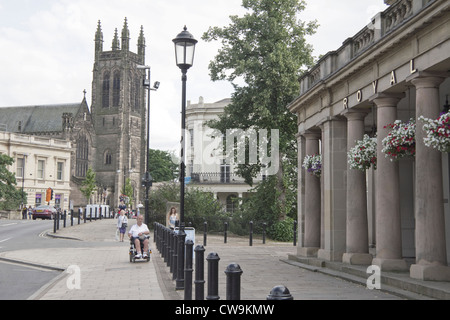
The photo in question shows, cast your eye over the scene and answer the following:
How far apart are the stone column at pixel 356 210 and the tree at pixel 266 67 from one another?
15515 millimetres

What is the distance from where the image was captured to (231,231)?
3139 cm

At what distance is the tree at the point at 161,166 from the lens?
111500 mm

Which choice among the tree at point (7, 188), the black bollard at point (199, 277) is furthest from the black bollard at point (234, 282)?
the tree at point (7, 188)

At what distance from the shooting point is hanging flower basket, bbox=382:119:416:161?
10571 mm

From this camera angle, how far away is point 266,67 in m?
30.1

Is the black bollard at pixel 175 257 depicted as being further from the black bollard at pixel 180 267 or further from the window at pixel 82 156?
the window at pixel 82 156

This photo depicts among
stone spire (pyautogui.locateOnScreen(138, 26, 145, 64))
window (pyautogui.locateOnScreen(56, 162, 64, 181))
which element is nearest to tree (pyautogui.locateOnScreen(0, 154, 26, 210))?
window (pyautogui.locateOnScreen(56, 162, 64, 181))

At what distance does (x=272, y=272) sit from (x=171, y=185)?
22101 mm

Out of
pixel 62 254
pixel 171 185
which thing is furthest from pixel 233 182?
pixel 62 254

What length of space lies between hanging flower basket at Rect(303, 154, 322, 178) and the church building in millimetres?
84156

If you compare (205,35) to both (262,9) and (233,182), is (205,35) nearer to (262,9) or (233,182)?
(262,9)

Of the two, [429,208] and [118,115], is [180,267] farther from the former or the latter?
[118,115]

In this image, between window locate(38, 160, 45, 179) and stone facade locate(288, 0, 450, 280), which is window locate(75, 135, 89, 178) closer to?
window locate(38, 160, 45, 179)

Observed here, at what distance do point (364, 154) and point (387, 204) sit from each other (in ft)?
4.96
